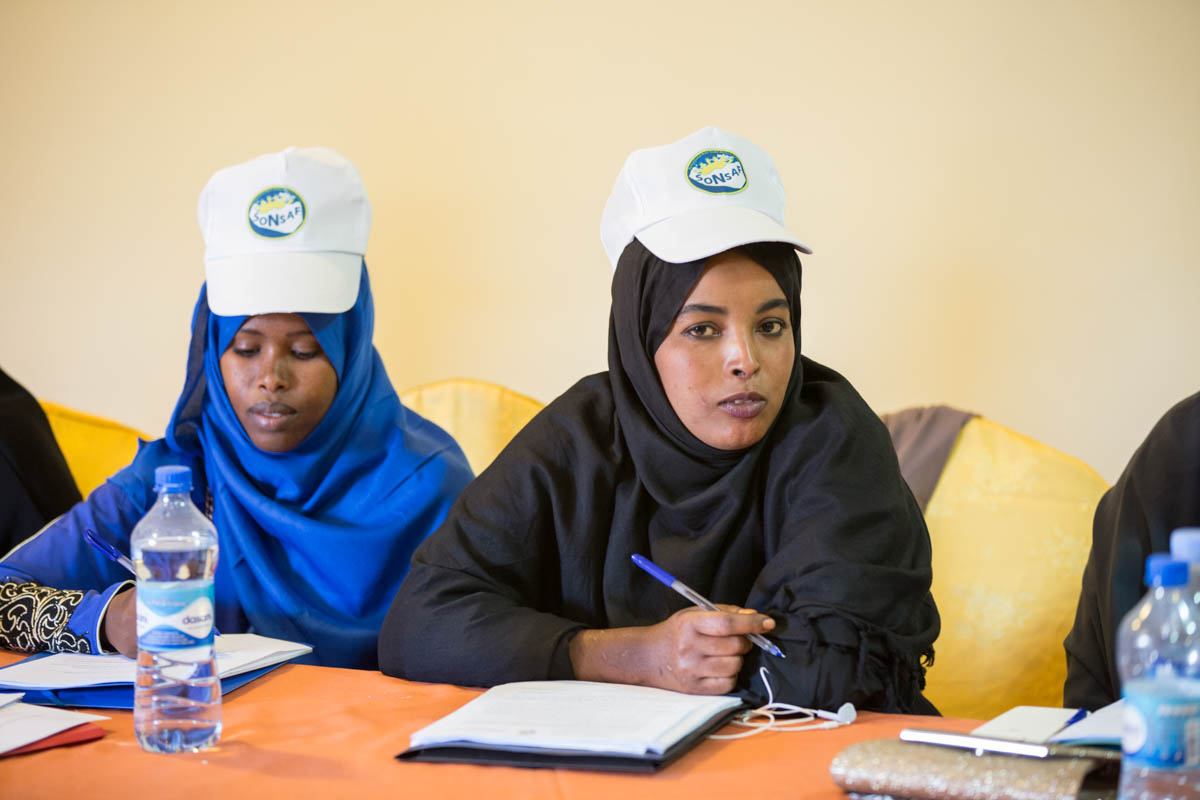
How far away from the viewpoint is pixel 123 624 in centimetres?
155

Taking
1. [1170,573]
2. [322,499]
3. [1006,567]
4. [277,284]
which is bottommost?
[1006,567]

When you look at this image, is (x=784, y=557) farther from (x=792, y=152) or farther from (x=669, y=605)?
(x=792, y=152)

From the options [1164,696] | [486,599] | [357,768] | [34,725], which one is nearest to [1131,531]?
[1164,696]

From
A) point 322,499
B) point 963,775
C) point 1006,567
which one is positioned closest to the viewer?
point 963,775

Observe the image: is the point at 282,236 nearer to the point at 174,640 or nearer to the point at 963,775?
the point at 174,640

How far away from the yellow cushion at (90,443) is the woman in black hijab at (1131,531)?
2370 mm

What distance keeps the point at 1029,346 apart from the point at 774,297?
1148mm

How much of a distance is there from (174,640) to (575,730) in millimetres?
445

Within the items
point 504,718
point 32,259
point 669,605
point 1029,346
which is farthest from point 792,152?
point 32,259

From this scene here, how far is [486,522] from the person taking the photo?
160 cm

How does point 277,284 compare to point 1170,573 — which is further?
point 277,284

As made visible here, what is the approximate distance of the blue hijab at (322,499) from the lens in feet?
6.46

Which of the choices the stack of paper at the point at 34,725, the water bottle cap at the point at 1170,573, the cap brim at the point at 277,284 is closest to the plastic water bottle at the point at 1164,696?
the water bottle cap at the point at 1170,573

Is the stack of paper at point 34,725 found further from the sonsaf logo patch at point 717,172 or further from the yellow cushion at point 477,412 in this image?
the yellow cushion at point 477,412
